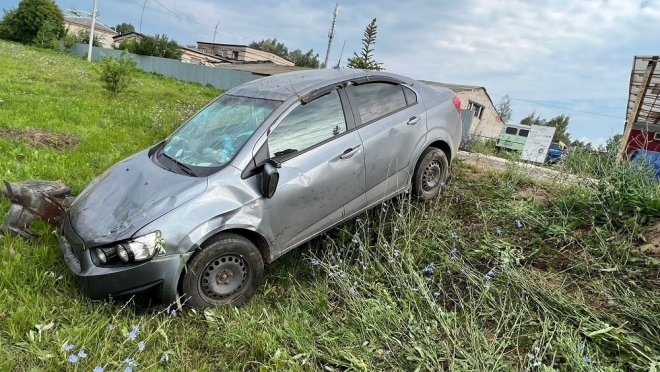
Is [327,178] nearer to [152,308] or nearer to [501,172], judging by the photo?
[152,308]

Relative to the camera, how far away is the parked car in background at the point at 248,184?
2799mm

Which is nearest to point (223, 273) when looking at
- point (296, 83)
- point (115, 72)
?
point (296, 83)

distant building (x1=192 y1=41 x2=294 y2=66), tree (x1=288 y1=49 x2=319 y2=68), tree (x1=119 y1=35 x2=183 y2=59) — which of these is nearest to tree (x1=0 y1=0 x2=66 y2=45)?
tree (x1=119 y1=35 x2=183 y2=59)

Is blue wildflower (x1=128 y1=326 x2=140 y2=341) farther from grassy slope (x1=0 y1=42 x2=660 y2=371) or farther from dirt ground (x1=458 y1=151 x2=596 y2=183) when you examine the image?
dirt ground (x1=458 y1=151 x2=596 y2=183)

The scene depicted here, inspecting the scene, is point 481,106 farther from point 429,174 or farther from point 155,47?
point 429,174

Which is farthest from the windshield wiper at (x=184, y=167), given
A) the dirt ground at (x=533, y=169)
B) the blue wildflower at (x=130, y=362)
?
the dirt ground at (x=533, y=169)

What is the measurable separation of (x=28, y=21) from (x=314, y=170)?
5466cm

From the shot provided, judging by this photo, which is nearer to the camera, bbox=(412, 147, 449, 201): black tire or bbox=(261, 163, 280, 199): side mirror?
bbox=(261, 163, 280, 199): side mirror

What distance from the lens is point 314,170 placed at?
3.38 m

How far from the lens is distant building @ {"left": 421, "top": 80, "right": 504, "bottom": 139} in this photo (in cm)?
2956

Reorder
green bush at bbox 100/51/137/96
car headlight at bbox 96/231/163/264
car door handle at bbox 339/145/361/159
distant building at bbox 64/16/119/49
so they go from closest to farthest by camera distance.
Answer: car headlight at bbox 96/231/163/264
car door handle at bbox 339/145/361/159
green bush at bbox 100/51/137/96
distant building at bbox 64/16/119/49

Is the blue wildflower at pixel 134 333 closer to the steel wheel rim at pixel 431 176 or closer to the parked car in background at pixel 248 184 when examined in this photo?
the parked car in background at pixel 248 184

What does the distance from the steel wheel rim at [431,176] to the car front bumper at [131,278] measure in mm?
2666

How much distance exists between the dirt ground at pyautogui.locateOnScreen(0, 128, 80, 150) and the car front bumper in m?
4.74
